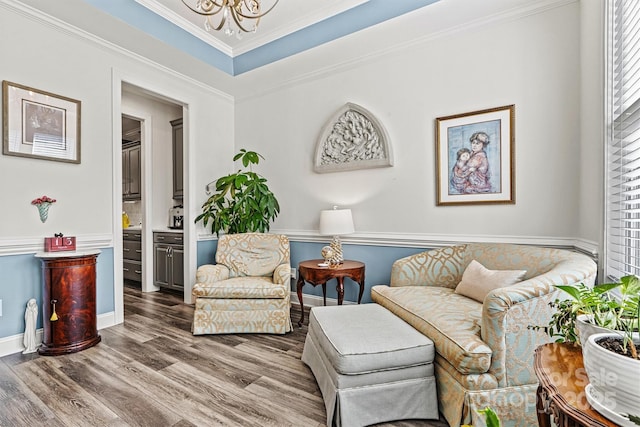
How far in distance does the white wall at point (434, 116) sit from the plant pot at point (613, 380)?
2129mm

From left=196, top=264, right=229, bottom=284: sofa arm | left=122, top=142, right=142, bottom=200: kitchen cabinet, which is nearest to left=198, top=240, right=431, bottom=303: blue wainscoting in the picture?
left=196, top=264, right=229, bottom=284: sofa arm

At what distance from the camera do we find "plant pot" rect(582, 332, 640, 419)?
640mm

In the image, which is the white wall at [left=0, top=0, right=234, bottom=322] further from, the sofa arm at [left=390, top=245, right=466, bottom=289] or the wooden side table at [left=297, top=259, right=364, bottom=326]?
the sofa arm at [left=390, top=245, right=466, bottom=289]

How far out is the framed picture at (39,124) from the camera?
2511mm

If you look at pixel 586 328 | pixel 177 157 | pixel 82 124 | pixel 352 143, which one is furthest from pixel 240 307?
pixel 177 157

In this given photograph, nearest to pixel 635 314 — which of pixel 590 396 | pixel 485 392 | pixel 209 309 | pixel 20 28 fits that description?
pixel 590 396

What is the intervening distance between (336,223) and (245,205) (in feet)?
3.79

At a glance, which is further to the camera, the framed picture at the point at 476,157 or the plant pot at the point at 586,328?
the framed picture at the point at 476,157

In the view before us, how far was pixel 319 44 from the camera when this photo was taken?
3148 millimetres

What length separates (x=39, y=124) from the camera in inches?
105

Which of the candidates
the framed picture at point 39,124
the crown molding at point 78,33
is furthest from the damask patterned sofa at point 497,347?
the crown molding at point 78,33

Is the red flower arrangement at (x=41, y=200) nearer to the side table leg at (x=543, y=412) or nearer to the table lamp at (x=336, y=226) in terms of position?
the table lamp at (x=336, y=226)

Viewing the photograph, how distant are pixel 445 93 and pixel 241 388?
9.21ft

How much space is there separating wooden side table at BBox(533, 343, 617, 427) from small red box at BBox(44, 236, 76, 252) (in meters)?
3.25
